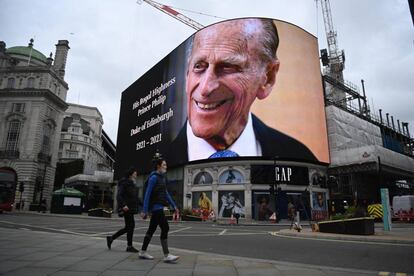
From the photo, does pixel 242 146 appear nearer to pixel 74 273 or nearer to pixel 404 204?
pixel 404 204

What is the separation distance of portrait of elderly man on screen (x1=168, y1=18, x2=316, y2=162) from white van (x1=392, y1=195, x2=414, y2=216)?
29.0ft

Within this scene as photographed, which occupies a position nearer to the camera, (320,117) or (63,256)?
(63,256)

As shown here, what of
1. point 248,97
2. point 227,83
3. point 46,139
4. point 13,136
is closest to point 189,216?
point 248,97

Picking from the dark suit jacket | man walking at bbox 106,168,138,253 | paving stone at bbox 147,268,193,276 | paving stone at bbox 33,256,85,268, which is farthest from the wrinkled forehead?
paving stone at bbox 147,268,193,276

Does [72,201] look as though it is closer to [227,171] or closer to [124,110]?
[227,171]

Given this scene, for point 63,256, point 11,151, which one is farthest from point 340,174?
point 11,151

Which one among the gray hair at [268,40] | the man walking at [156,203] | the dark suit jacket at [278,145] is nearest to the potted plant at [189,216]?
the dark suit jacket at [278,145]

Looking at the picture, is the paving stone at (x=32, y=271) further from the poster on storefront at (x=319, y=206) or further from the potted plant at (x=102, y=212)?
the poster on storefront at (x=319, y=206)

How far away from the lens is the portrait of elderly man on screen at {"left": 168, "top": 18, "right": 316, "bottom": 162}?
34031mm

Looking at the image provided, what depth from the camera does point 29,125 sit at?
50.8m

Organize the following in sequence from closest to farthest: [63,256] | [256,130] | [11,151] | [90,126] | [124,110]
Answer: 1. [63,256]
2. [256,130]
3. [11,151]
4. [124,110]
5. [90,126]

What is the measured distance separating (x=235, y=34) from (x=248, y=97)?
7635 mm

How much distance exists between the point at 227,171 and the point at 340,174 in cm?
1361

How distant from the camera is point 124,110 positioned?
56.9m
